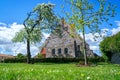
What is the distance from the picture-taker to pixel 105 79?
8250mm

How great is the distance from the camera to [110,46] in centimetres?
5747

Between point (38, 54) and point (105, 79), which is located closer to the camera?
point (105, 79)

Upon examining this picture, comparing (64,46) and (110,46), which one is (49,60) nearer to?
(64,46)

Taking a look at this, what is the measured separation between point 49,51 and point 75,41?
7.79 m

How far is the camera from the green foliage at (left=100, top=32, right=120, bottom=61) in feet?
185

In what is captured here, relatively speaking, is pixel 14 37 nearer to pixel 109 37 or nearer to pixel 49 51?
pixel 49 51

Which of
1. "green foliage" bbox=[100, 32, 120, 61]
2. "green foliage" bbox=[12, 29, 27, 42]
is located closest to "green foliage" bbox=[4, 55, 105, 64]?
"green foliage" bbox=[12, 29, 27, 42]

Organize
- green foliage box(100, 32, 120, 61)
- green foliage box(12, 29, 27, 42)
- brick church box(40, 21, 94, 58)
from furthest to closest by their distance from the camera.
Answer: brick church box(40, 21, 94, 58) → green foliage box(12, 29, 27, 42) → green foliage box(100, 32, 120, 61)

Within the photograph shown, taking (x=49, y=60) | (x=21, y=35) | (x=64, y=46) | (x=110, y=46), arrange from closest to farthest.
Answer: (x=110, y=46), (x=21, y=35), (x=49, y=60), (x=64, y=46)

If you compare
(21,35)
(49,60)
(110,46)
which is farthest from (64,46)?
(110,46)

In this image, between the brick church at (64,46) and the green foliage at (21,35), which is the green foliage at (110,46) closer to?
the green foliage at (21,35)

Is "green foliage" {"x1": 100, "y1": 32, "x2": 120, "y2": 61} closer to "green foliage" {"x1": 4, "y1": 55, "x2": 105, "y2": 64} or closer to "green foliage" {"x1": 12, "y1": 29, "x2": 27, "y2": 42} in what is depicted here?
"green foliage" {"x1": 4, "y1": 55, "x2": 105, "y2": 64}

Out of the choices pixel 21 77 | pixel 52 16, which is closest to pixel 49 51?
pixel 52 16

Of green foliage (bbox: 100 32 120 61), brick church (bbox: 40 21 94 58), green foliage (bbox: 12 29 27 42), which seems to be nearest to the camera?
green foliage (bbox: 100 32 120 61)
